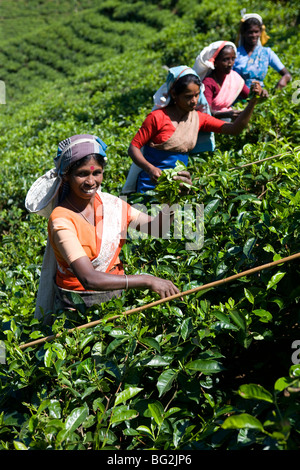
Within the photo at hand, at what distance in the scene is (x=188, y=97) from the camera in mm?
2941

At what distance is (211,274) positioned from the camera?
7.23 feet

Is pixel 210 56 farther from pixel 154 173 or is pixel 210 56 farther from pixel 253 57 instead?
pixel 154 173

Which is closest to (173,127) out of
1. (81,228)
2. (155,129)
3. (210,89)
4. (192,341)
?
(155,129)

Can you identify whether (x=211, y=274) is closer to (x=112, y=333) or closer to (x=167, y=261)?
(x=167, y=261)

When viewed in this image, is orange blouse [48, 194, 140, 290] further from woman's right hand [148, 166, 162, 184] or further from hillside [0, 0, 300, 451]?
woman's right hand [148, 166, 162, 184]

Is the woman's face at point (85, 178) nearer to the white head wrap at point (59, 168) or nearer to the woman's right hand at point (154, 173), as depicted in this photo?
the white head wrap at point (59, 168)

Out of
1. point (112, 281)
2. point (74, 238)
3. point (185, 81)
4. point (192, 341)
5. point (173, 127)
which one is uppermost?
point (185, 81)

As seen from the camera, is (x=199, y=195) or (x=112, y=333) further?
(x=199, y=195)

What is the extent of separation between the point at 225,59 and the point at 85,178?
2.14 metres

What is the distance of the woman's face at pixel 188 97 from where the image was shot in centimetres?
291


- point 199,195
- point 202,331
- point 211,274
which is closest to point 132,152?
point 199,195

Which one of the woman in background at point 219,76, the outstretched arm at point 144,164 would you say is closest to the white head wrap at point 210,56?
the woman in background at point 219,76

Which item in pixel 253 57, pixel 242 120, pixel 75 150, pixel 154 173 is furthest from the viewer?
pixel 253 57
